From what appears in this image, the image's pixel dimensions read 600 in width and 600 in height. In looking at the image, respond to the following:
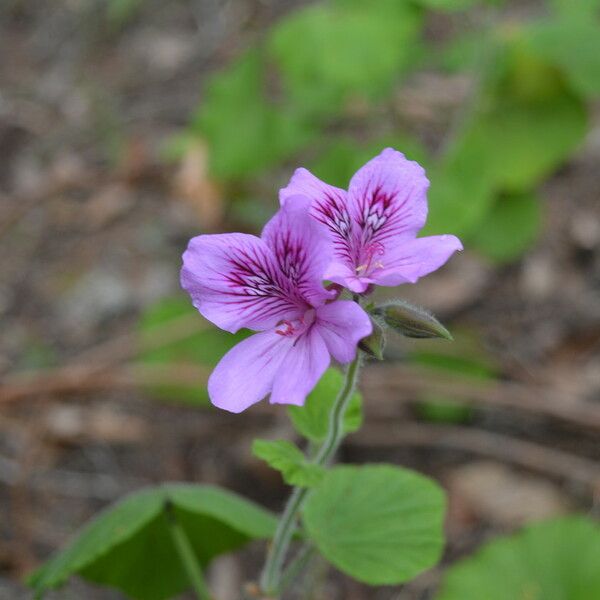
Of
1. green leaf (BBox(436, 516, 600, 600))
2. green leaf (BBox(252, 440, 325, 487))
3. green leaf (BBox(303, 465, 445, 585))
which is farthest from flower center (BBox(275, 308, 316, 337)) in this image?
green leaf (BBox(436, 516, 600, 600))

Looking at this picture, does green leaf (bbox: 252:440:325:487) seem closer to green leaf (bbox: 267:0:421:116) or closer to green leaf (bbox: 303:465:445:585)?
green leaf (bbox: 303:465:445:585)

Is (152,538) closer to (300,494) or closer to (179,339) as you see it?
(300,494)

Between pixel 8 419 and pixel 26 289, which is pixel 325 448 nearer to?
pixel 8 419

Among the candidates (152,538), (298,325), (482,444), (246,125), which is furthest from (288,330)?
(246,125)

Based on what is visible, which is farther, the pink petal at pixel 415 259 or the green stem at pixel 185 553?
the green stem at pixel 185 553

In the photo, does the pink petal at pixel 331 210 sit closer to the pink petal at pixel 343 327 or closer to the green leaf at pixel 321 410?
the pink petal at pixel 343 327

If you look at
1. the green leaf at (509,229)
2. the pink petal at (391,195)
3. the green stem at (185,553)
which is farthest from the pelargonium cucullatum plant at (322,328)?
the green leaf at (509,229)
